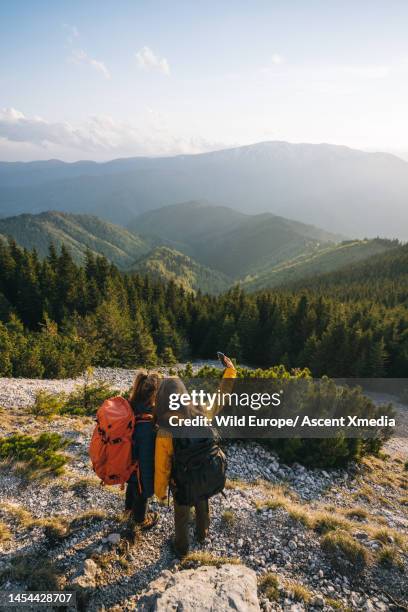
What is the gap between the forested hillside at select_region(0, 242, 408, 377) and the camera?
27.5 meters

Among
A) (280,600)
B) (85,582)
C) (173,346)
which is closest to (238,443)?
(280,600)

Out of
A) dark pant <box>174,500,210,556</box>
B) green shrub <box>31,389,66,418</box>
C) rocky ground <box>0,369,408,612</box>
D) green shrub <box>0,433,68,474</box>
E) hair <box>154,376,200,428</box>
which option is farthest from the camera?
green shrub <box>31,389,66,418</box>

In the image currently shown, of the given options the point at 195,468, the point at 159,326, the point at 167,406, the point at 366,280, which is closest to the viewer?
the point at 167,406

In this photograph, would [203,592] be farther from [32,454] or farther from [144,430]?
[32,454]

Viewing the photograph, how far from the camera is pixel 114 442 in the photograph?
538 cm

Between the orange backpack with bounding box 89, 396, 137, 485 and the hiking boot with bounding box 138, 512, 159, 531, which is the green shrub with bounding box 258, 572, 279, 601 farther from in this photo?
the orange backpack with bounding box 89, 396, 137, 485

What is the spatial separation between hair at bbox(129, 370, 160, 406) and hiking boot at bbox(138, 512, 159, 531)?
269 cm

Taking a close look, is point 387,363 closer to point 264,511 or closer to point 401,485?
point 401,485

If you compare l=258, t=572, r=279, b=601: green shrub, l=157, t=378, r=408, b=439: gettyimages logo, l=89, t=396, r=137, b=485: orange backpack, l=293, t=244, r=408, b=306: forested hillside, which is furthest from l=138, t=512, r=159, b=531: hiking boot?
l=293, t=244, r=408, b=306: forested hillside

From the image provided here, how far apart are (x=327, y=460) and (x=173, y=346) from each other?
31.9 meters

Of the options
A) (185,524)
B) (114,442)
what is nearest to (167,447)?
(114,442)

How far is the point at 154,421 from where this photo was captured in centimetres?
540

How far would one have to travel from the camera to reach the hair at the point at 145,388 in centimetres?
561

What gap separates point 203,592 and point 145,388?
9.61ft
